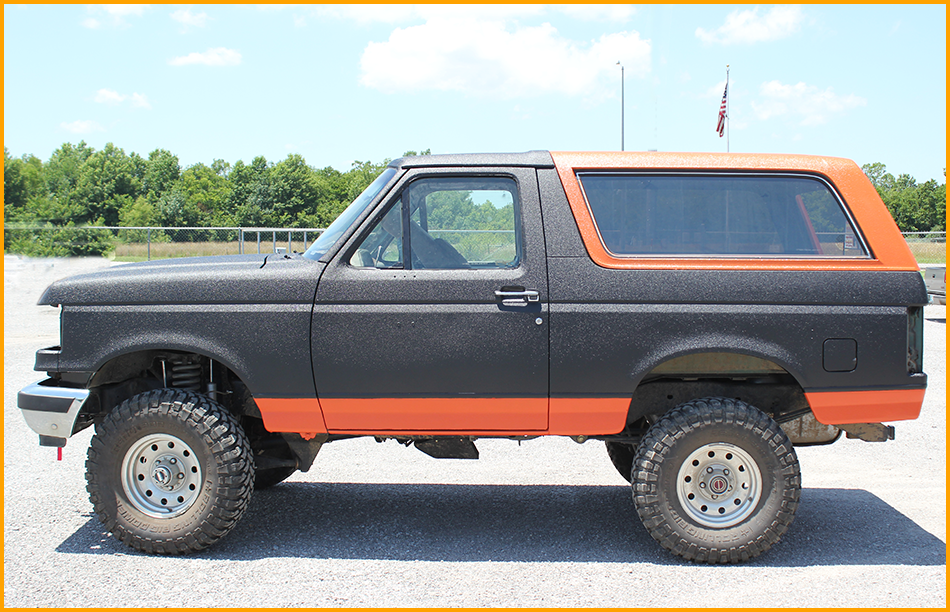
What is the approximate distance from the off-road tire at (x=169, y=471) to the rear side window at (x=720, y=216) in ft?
7.78

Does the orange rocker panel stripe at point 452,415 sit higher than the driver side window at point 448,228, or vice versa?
the driver side window at point 448,228

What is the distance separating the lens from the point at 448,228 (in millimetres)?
4219

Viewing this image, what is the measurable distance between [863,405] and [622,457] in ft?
5.50

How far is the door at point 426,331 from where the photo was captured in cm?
397

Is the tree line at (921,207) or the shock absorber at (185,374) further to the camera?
the tree line at (921,207)

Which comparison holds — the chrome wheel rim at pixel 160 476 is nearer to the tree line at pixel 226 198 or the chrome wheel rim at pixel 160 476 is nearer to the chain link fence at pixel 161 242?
the chain link fence at pixel 161 242

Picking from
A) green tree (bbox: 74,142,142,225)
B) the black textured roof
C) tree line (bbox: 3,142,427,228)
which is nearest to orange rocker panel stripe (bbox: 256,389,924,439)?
the black textured roof

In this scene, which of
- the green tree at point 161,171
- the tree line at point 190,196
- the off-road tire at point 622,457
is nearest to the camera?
the off-road tire at point 622,457

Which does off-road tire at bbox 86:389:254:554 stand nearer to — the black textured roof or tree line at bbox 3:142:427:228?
the black textured roof

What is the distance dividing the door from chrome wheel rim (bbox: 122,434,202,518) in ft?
2.75

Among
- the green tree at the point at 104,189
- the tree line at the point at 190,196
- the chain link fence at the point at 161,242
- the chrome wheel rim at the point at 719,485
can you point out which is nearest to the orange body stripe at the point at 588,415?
the chrome wheel rim at the point at 719,485

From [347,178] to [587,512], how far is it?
88583mm

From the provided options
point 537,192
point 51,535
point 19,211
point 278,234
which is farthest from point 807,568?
point 19,211

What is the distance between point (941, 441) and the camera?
653 centimetres
